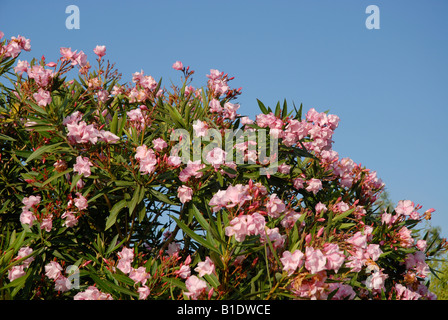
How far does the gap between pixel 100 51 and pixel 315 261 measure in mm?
2443

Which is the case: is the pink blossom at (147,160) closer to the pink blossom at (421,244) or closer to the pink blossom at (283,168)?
the pink blossom at (283,168)

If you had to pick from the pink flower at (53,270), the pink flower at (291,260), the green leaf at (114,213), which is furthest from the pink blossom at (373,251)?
the pink flower at (53,270)

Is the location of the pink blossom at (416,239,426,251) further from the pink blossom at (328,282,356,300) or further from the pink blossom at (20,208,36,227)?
the pink blossom at (20,208,36,227)

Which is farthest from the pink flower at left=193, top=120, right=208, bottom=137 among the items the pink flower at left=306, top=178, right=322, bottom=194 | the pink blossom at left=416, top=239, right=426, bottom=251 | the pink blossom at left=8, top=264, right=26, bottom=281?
the pink blossom at left=416, top=239, right=426, bottom=251

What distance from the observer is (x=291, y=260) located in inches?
86.3

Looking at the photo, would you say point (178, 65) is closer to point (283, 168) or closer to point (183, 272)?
point (283, 168)

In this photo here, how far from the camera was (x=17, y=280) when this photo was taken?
7.93 feet

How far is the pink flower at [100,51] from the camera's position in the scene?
12.0 feet

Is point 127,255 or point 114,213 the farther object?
point 114,213

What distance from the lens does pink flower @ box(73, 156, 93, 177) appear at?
9.06ft

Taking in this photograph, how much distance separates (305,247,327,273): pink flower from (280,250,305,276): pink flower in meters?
0.04

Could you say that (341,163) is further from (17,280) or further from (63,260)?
(17,280)

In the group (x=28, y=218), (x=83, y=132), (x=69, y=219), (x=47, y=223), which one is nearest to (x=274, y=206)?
(x=83, y=132)
